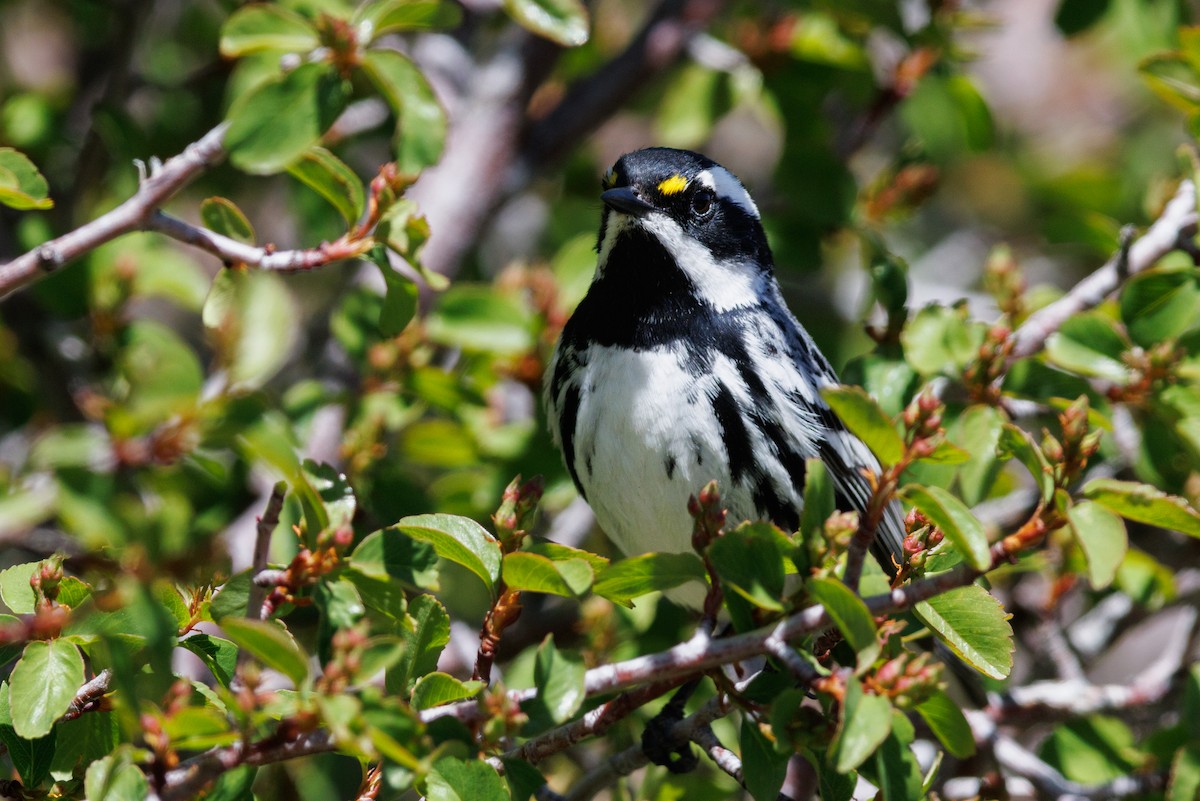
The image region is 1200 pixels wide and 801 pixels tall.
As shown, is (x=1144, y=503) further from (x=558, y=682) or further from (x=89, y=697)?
(x=89, y=697)

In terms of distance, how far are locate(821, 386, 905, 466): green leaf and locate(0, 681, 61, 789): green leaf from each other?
131 centimetres

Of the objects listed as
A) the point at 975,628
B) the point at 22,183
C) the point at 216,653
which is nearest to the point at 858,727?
the point at 975,628

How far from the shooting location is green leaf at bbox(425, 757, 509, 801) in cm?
178

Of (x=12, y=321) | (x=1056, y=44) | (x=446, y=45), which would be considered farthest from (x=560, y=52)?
(x=1056, y=44)

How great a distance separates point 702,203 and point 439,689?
1743 mm

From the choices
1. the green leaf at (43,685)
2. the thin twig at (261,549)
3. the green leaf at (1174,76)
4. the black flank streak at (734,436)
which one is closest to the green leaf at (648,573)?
the thin twig at (261,549)

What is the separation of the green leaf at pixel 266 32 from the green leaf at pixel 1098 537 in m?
1.65

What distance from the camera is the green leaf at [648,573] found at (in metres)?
1.86

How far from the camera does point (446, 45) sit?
4086 millimetres

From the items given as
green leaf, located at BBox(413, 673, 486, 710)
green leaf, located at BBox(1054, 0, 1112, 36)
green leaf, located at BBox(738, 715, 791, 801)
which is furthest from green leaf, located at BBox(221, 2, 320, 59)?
green leaf, located at BBox(1054, 0, 1112, 36)

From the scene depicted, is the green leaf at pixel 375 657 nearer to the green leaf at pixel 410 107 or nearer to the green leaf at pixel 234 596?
the green leaf at pixel 234 596

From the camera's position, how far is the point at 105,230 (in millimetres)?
2182

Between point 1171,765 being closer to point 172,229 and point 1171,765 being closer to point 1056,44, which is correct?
point 172,229

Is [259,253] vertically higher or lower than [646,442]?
higher
